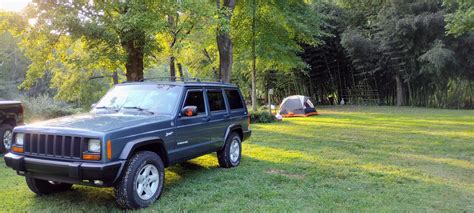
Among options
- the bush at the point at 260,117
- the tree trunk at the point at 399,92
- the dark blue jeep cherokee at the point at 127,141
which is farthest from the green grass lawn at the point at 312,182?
the tree trunk at the point at 399,92

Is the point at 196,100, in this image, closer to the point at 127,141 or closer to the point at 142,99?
the point at 142,99

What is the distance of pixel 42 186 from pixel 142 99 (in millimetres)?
1702

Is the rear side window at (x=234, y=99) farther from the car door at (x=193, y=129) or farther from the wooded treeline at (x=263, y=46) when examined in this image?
the wooded treeline at (x=263, y=46)

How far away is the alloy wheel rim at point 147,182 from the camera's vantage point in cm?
413

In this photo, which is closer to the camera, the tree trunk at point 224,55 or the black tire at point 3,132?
the black tire at point 3,132

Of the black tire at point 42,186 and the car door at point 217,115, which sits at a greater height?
the car door at point 217,115

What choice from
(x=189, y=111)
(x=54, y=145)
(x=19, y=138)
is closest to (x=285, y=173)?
(x=189, y=111)

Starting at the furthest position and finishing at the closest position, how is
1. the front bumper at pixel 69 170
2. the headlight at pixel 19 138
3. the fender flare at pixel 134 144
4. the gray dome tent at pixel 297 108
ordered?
the gray dome tent at pixel 297 108, the headlight at pixel 19 138, the fender flare at pixel 134 144, the front bumper at pixel 69 170

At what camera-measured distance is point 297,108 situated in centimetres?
1794

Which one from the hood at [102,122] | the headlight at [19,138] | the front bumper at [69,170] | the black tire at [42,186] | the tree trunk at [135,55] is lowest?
the black tire at [42,186]

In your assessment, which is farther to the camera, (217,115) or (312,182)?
(217,115)

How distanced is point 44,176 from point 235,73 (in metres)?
25.0

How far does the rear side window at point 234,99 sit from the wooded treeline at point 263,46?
12.3 ft

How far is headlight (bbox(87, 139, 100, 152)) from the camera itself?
369 cm
